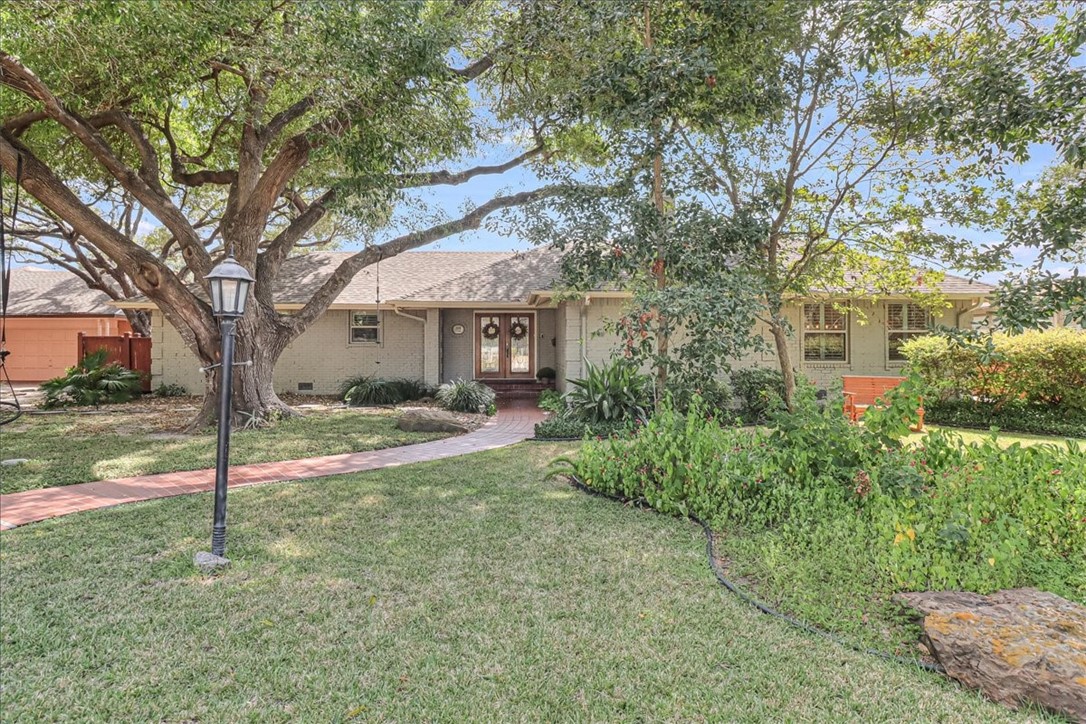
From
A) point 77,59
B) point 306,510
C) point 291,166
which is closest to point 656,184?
point 306,510

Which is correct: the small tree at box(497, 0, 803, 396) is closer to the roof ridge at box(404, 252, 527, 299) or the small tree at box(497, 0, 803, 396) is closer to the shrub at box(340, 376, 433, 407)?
the shrub at box(340, 376, 433, 407)

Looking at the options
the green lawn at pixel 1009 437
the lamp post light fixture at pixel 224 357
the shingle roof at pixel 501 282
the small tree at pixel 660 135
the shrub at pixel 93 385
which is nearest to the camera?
the lamp post light fixture at pixel 224 357

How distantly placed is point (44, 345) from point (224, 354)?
25331mm

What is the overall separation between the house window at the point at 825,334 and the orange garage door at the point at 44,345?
85.5 ft

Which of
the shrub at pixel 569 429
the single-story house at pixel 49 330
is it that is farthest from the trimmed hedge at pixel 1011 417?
the single-story house at pixel 49 330

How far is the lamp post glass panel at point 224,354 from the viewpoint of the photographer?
398 centimetres

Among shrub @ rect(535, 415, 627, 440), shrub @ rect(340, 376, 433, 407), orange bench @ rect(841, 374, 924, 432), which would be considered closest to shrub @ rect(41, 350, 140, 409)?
shrub @ rect(340, 376, 433, 407)

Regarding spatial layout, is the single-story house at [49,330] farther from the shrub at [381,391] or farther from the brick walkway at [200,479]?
the brick walkway at [200,479]

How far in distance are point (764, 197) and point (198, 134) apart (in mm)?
12129

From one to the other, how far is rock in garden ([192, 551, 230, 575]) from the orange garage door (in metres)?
23.8

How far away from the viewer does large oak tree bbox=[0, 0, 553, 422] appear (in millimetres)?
6270

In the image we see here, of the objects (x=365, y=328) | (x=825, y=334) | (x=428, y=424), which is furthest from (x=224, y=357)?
→ (x=825, y=334)

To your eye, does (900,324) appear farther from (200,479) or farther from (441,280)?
(200,479)

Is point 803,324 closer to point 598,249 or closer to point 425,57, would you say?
point 598,249
